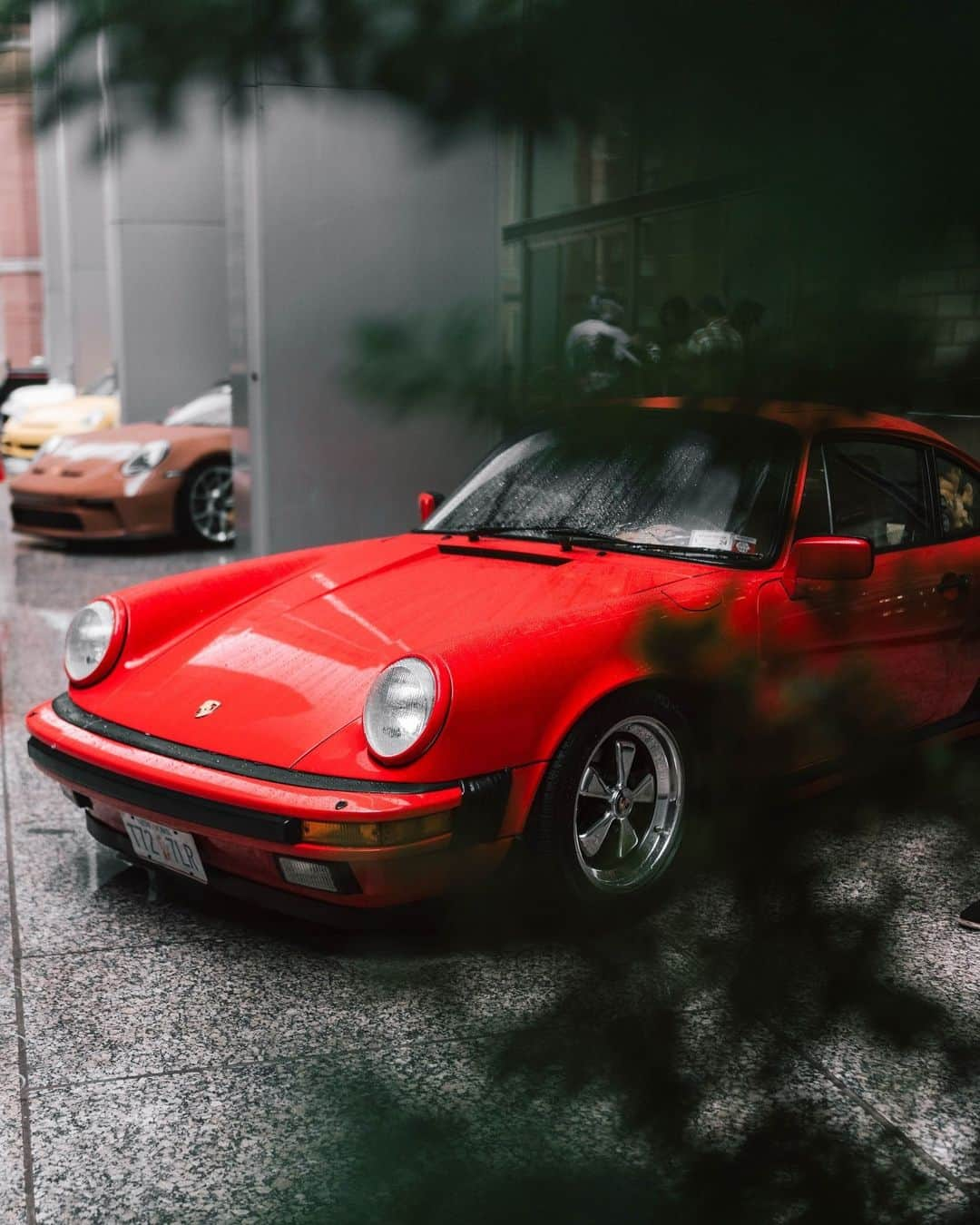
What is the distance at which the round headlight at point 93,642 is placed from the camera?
3.68m

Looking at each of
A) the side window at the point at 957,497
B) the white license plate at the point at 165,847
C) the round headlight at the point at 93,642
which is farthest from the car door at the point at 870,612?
the round headlight at the point at 93,642

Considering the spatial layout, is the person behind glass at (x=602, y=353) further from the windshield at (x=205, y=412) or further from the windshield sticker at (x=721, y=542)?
the windshield at (x=205, y=412)

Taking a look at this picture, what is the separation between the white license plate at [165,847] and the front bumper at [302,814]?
26 mm

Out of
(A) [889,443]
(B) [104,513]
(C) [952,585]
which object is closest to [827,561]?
(C) [952,585]

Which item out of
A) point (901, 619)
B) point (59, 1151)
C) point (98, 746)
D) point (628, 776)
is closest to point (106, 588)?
point (98, 746)

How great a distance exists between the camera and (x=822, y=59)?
0.89 meters

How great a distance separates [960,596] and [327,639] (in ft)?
7.22

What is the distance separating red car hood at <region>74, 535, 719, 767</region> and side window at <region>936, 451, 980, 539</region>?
2.33 ft

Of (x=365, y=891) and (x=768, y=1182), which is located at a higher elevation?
(x=768, y=1182)

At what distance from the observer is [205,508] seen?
9.83 meters

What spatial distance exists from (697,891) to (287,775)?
75.3 inches

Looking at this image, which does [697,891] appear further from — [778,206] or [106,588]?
[106,588]

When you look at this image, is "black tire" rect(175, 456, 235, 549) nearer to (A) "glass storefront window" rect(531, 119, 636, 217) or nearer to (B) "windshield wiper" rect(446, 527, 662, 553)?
(B) "windshield wiper" rect(446, 527, 662, 553)

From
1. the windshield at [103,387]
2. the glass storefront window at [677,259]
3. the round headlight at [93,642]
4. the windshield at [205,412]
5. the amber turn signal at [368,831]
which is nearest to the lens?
the glass storefront window at [677,259]
